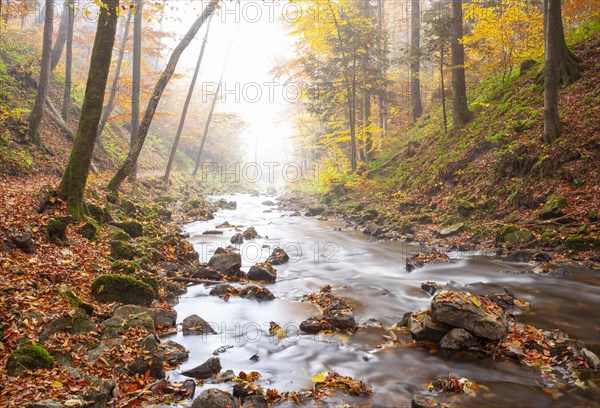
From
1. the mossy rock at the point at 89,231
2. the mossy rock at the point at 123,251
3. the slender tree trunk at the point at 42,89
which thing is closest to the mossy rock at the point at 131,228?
the mossy rock at the point at 89,231

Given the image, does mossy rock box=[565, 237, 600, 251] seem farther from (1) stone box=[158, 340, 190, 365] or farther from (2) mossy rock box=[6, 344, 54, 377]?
(2) mossy rock box=[6, 344, 54, 377]

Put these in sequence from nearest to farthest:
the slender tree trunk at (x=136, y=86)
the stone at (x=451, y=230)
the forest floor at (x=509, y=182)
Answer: the forest floor at (x=509, y=182) → the stone at (x=451, y=230) → the slender tree trunk at (x=136, y=86)

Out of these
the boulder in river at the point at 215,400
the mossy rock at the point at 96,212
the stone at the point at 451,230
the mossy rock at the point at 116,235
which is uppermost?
the mossy rock at the point at 96,212

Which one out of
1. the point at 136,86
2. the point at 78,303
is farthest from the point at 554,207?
the point at 136,86

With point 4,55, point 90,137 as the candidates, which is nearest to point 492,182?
point 90,137

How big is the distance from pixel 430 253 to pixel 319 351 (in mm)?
6422

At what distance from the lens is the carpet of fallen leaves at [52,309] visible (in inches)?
162

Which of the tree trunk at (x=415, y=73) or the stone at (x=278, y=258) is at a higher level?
the tree trunk at (x=415, y=73)

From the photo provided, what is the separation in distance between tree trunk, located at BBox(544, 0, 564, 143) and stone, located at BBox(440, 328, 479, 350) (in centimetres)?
863

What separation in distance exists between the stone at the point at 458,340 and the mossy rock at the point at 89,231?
291 inches

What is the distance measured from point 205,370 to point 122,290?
2.60 metres

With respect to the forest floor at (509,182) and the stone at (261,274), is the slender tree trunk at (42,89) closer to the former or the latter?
the stone at (261,274)

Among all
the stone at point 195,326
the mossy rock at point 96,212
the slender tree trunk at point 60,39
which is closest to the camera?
the stone at point 195,326

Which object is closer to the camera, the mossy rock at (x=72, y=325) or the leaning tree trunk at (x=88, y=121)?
the mossy rock at (x=72, y=325)
